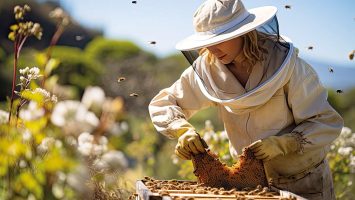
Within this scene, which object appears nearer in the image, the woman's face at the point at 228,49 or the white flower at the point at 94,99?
the white flower at the point at 94,99

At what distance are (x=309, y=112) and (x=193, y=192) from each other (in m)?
0.84

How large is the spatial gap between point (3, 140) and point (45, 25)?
1059 inches

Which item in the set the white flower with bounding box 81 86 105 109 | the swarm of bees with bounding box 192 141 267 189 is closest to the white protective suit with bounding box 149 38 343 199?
the swarm of bees with bounding box 192 141 267 189

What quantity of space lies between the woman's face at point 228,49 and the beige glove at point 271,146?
445 millimetres

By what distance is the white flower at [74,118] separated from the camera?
1637 millimetres

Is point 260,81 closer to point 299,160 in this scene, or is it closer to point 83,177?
point 299,160

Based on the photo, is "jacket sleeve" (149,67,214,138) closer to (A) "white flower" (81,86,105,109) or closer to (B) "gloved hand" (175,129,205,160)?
(B) "gloved hand" (175,129,205,160)

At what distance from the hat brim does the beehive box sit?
25.8 inches

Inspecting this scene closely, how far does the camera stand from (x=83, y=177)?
1611mm

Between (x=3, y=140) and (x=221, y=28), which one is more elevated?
(x=3, y=140)

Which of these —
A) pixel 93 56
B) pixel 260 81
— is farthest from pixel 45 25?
pixel 260 81

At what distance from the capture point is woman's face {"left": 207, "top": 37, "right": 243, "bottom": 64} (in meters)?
3.26

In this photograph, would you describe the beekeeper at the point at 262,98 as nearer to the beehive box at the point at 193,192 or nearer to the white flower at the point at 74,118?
the beehive box at the point at 193,192

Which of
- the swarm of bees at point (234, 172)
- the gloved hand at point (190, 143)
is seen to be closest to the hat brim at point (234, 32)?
the gloved hand at point (190, 143)
